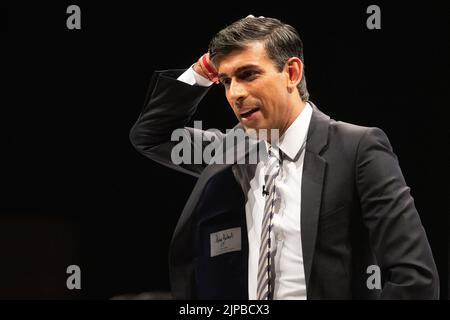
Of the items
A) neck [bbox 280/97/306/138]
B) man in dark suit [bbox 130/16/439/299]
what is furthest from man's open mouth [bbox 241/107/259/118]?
neck [bbox 280/97/306/138]

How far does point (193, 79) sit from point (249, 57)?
33 cm

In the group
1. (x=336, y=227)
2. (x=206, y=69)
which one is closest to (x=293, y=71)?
(x=206, y=69)

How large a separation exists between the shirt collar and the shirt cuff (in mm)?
329

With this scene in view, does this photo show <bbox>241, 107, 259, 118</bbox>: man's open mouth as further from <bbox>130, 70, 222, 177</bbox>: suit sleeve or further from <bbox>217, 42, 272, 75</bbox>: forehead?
<bbox>130, 70, 222, 177</bbox>: suit sleeve

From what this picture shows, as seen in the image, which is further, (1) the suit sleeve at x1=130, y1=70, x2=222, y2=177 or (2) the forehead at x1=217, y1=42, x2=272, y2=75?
(1) the suit sleeve at x1=130, y1=70, x2=222, y2=177

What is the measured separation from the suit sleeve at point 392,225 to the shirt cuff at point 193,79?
0.54 metres

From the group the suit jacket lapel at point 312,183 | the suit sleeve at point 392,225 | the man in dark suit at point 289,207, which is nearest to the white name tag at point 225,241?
the man in dark suit at point 289,207

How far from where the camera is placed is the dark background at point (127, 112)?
7.34 ft

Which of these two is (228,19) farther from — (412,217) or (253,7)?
(412,217)

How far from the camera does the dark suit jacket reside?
1550mm

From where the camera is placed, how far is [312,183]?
168cm

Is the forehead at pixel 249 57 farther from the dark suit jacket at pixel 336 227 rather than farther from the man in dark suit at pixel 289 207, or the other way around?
the dark suit jacket at pixel 336 227
